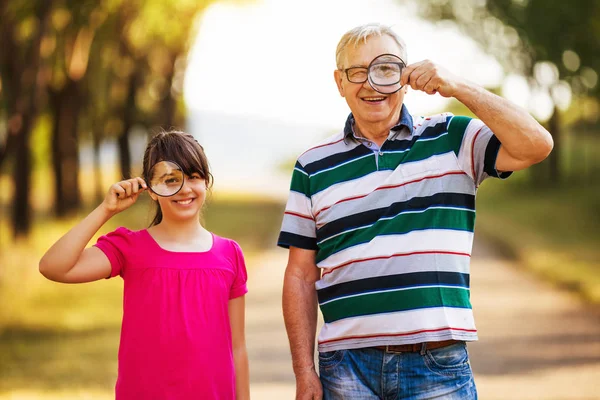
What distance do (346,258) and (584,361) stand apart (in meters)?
6.04

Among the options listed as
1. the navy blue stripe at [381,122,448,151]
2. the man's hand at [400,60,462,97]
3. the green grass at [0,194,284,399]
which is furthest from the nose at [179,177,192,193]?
the green grass at [0,194,284,399]

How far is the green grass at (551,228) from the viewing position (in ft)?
48.5

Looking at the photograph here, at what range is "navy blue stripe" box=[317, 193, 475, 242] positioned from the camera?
345 centimetres

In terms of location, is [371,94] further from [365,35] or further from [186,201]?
[186,201]

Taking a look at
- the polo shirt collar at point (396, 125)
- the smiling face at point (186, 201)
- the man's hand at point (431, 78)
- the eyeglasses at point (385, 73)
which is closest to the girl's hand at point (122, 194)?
the smiling face at point (186, 201)

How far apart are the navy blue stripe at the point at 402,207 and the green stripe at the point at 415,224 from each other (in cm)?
2

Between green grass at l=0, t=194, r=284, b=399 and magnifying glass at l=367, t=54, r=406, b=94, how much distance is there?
2.56m

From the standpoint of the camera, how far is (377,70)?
3.51 m

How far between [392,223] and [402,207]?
7cm

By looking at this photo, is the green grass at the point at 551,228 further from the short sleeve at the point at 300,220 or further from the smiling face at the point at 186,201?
the smiling face at the point at 186,201

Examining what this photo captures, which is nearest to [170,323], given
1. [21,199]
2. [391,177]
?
[391,177]

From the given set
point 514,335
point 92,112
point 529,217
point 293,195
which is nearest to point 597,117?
point 529,217

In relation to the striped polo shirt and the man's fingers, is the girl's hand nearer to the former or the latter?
the striped polo shirt

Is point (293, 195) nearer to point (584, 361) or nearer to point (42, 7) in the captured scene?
point (584, 361)
